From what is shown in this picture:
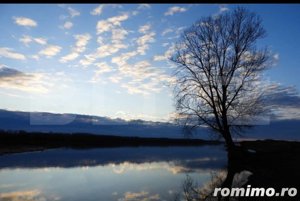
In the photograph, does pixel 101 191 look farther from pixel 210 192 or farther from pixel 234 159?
pixel 234 159

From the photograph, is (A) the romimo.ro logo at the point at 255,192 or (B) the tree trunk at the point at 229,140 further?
(B) the tree trunk at the point at 229,140

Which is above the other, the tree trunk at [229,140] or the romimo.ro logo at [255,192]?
the tree trunk at [229,140]

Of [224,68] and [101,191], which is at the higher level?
[224,68]

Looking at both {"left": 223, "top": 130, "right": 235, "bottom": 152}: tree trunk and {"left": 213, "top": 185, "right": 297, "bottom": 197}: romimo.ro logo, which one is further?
{"left": 223, "top": 130, "right": 235, "bottom": 152}: tree trunk

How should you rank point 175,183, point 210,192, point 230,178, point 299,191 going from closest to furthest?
point 299,191, point 210,192, point 175,183, point 230,178

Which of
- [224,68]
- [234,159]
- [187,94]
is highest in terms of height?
[224,68]

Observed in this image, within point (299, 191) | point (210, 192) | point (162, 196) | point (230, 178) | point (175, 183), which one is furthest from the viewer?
point (230, 178)

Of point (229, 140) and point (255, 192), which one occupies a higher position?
point (229, 140)

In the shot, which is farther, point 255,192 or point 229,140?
point 229,140

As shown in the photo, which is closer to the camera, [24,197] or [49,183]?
[24,197]

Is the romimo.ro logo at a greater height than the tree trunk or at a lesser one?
lesser

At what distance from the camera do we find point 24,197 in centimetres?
1341

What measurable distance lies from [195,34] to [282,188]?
66.1ft

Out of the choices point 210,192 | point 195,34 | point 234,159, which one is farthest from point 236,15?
point 210,192
